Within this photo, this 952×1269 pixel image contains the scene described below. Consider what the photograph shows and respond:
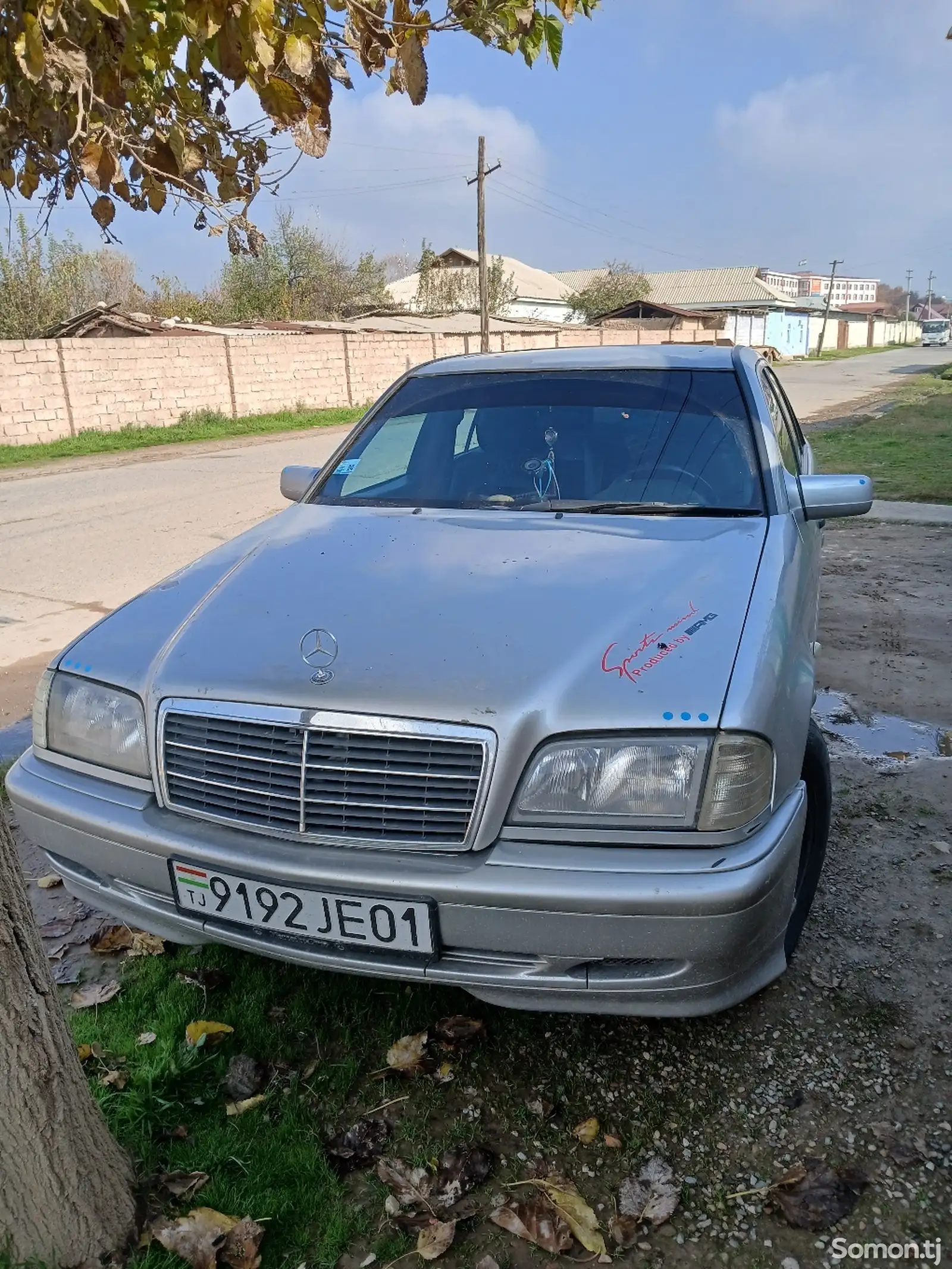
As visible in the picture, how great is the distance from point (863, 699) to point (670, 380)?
196 centimetres

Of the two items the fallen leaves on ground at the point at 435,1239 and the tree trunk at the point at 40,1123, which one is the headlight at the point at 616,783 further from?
the tree trunk at the point at 40,1123

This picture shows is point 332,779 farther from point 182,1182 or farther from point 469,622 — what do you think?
point 182,1182

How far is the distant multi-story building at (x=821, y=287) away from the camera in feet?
315

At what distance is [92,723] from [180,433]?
58.3 ft

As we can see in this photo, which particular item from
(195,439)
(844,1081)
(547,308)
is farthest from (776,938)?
(547,308)

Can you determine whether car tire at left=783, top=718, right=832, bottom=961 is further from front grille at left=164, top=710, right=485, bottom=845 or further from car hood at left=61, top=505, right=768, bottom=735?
front grille at left=164, top=710, right=485, bottom=845

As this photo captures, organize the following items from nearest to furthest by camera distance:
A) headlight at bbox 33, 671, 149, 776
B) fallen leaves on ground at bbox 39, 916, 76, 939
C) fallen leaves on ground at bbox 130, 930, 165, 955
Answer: headlight at bbox 33, 671, 149, 776 < fallen leaves on ground at bbox 130, 930, 165, 955 < fallen leaves on ground at bbox 39, 916, 76, 939

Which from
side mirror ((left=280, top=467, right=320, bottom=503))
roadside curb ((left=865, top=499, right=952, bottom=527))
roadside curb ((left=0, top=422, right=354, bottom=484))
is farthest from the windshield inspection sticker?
roadside curb ((left=0, top=422, right=354, bottom=484))

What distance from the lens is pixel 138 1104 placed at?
2105mm

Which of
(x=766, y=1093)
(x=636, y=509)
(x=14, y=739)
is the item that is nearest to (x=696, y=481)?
(x=636, y=509)

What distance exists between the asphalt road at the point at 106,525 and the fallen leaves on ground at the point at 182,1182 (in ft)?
10.4

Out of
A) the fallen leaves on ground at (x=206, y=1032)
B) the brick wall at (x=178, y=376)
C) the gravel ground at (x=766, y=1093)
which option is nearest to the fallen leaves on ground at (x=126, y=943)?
the gravel ground at (x=766, y=1093)

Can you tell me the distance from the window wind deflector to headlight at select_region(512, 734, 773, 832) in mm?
1154

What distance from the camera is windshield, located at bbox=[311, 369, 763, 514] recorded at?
3092 mm
